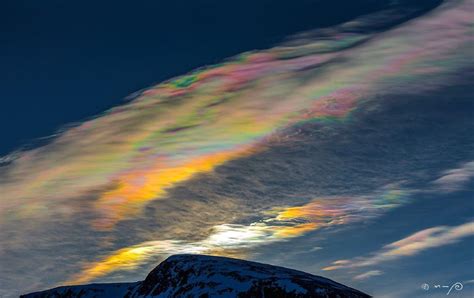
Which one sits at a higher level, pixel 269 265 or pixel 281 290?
pixel 269 265

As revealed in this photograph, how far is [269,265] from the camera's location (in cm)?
14050

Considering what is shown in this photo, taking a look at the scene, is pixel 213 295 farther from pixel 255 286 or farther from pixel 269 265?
pixel 269 265

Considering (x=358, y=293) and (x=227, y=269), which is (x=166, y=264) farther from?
(x=358, y=293)

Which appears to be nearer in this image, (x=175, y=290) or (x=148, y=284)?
(x=175, y=290)

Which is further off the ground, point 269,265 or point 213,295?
point 269,265

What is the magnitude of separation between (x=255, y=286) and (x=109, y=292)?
325 feet

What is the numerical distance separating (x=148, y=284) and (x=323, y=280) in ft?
171

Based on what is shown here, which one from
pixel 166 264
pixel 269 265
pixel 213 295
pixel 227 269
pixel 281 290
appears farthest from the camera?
pixel 166 264

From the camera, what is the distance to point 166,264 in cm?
15088

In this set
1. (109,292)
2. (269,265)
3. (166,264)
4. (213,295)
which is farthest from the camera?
(109,292)

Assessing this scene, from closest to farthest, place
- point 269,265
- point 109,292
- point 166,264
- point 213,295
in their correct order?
point 213,295
point 269,265
point 166,264
point 109,292

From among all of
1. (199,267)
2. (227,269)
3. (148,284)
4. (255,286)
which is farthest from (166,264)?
(255,286)

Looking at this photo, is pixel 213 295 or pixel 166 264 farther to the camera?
pixel 166 264

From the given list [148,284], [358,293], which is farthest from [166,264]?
[358,293]
